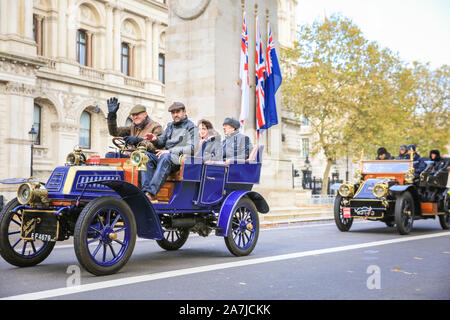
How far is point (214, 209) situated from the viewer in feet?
27.2

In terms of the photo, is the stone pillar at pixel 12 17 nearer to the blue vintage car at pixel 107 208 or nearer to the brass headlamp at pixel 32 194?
the blue vintage car at pixel 107 208

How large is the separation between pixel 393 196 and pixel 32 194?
8.74 m

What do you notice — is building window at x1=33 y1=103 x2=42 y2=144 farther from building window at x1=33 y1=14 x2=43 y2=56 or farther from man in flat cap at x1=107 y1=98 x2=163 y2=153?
man in flat cap at x1=107 y1=98 x2=163 y2=153

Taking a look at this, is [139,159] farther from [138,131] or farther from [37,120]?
[37,120]

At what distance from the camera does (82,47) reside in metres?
38.1

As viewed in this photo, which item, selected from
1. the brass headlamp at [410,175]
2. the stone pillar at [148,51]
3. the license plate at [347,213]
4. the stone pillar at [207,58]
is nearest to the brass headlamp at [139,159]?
the license plate at [347,213]

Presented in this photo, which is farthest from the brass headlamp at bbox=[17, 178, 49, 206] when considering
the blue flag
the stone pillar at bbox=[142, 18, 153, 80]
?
the stone pillar at bbox=[142, 18, 153, 80]

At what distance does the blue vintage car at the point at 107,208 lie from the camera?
6.27 meters

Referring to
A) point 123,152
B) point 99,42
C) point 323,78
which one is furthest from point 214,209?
point 99,42

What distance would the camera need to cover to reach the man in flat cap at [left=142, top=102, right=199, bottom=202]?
23.2 ft

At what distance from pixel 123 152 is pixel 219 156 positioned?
5.18 feet

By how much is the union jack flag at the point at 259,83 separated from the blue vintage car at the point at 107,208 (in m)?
10.2

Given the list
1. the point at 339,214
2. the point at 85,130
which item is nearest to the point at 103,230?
the point at 339,214
